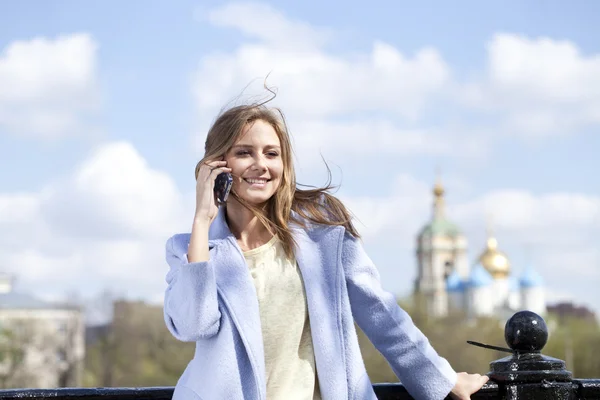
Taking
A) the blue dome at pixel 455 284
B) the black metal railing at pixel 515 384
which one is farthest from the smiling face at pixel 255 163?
the blue dome at pixel 455 284

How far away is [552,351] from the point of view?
163 feet

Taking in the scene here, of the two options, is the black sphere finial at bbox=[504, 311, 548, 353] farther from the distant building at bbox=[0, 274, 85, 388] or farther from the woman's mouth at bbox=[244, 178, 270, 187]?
the distant building at bbox=[0, 274, 85, 388]

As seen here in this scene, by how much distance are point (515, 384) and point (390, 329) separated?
53 cm

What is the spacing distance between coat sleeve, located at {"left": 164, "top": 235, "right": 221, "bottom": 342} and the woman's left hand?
77 cm

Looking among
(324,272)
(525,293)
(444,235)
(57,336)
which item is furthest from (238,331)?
(444,235)

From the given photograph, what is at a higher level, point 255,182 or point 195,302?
Result: point 255,182

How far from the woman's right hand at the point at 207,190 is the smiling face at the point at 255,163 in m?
0.04

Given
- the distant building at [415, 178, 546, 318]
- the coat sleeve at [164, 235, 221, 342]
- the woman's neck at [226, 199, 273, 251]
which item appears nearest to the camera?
the coat sleeve at [164, 235, 221, 342]

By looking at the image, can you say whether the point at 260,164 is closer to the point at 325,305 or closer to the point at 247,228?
the point at 247,228

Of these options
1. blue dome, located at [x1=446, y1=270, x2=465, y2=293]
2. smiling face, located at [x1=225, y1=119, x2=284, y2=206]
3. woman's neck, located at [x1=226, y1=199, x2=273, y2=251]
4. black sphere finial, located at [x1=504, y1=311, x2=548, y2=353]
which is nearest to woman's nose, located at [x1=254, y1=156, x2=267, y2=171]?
smiling face, located at [x1=225, y1=119, x2=284, y2=206]

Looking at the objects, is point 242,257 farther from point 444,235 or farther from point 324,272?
point 444,235

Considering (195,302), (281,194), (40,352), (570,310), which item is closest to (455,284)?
(570,310)

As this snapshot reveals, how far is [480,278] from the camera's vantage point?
245 feet

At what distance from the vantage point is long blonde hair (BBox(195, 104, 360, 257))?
2889mm
